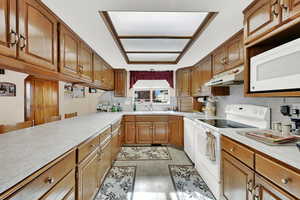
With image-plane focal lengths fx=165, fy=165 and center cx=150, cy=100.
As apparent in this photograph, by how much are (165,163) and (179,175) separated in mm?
530

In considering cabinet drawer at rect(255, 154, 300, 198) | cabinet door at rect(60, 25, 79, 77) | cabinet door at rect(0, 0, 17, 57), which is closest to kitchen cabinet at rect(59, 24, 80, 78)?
cabinet door at rect(60, 25, 79, 77)

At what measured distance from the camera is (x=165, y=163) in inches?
121

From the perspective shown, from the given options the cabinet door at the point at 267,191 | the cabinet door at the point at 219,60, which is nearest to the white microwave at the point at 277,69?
the cabinet door at the point at 267,191

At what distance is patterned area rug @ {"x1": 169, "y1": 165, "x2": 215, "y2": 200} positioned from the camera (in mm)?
2014

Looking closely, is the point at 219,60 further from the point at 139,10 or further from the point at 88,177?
the point at 88,177

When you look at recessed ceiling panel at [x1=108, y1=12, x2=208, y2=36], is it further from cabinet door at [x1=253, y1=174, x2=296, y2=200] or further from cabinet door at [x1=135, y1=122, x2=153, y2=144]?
cabinet door at [x1=135, y1=122, x2=153, y2=144]

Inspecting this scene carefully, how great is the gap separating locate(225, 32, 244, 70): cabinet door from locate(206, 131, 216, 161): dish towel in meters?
0.94

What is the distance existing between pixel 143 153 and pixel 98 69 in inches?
79.2

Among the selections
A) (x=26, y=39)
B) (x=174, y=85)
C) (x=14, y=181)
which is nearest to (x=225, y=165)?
(x=14, y=181)

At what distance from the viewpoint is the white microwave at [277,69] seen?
3.63 feet

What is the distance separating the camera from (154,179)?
96.3 inches

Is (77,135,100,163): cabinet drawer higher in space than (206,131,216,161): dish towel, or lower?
→ higher

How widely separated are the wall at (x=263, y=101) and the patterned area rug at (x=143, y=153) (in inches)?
57.4

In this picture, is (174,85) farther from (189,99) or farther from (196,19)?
(196,19)
